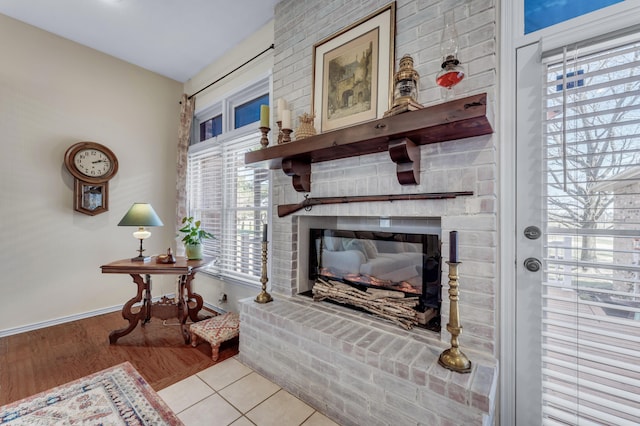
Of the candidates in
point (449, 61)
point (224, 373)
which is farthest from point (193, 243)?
point (449, 61)

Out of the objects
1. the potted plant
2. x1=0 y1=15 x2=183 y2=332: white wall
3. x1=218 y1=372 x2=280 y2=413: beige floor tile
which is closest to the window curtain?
x1=0 y1=15 x2=183 y2=332: white wall

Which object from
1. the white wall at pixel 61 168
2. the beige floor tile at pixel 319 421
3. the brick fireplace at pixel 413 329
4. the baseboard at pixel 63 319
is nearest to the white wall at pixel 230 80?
the baseboard at pixel 63 319

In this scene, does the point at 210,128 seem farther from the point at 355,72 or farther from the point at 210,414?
the point at 210,414

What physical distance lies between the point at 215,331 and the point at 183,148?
98.1 inches

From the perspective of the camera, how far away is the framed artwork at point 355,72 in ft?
5.53

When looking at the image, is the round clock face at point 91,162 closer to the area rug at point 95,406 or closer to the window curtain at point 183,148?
the window curtain at point 183,148

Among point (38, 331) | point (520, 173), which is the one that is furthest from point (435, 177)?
point (38, 331)

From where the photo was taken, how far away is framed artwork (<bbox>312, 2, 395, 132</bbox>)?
5.53ft

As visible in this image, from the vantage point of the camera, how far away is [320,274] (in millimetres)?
2162

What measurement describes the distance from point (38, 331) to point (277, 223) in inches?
107

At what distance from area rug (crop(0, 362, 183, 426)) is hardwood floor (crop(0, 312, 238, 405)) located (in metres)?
0.11

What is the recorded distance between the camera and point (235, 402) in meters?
1.65

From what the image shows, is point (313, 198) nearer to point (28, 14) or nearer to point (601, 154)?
point (601, 154)

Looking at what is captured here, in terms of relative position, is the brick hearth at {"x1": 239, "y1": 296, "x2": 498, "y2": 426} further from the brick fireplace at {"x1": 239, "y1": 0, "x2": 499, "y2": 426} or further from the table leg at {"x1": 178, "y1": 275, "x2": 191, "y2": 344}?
the table leg at {"x1": 178, "y1": 275, "x2": 191, "y2": 344}
